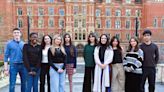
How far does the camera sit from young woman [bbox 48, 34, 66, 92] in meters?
7.48

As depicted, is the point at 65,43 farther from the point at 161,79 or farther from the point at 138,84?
the point at 161,79

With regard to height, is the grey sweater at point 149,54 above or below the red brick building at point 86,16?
below

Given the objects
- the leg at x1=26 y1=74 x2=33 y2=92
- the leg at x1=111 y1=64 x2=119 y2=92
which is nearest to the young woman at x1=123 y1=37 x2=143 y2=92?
the leg at x1=111 y1=64 x2=119 y2=92

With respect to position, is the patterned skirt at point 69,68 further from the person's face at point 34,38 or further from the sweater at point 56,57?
the person's face at point 34,38

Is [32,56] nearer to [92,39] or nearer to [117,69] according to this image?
[92,39]

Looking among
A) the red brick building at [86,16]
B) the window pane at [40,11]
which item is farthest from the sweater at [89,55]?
the window pane at [40,11]

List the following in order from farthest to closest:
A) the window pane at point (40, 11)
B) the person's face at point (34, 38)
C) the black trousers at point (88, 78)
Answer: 1. the window pane at point (40, 11)
2. the black trousers at point (88, 78)
3. the person's face at point (34, 38)

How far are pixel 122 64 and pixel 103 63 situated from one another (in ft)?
1.50

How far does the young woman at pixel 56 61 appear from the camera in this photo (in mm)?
7480

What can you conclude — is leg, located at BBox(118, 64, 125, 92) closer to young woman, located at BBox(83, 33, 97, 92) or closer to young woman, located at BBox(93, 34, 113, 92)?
young woman, located at BBox(93, 34, 113, 92)

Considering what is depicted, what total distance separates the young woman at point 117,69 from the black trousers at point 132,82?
0.12 metres

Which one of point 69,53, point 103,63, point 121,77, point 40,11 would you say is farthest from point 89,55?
point 40,11

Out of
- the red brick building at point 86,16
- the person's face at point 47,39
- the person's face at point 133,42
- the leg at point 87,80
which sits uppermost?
the red brick building at point 86,16

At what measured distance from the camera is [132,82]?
759 centimetres
